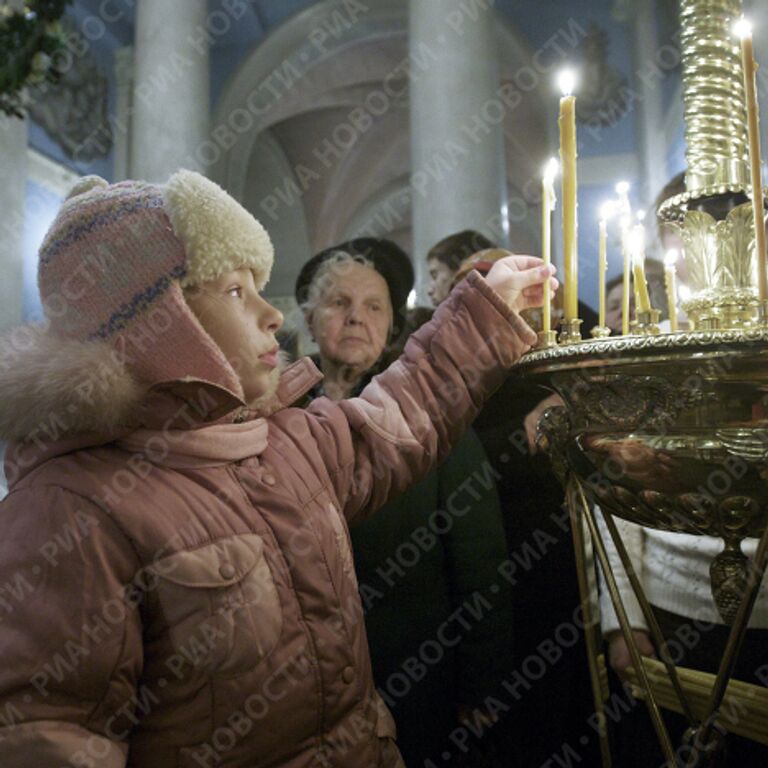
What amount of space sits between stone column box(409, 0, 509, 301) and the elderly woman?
235cm

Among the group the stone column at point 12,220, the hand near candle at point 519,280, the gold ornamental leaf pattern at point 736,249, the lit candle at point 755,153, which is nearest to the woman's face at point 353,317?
the hand near candle at point 519,280

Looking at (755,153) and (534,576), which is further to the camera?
(534,576)

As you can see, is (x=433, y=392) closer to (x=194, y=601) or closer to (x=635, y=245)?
(x=635, y=245)

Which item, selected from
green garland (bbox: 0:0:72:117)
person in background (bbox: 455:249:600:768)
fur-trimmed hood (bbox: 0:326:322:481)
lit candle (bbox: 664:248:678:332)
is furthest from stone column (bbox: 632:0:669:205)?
fur-trimmed hood (bbox: 0:326:322:481)

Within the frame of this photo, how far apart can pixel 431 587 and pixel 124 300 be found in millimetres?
871

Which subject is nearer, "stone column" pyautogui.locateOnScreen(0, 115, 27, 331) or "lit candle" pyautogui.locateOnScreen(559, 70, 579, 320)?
"lit candle" pyautogui.locateOnScreen(559, 70, 579, 320)

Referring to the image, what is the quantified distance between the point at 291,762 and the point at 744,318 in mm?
741

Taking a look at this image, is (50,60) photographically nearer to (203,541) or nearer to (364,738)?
(203,541)

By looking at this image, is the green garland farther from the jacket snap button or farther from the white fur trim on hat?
the jacket snap button

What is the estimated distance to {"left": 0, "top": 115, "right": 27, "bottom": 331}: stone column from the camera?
4578 millimetres

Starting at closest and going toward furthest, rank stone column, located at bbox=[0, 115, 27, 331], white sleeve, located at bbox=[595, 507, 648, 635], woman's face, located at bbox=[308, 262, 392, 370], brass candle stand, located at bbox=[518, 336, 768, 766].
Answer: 1. brass candle stand, located at bbox=[518, 336, 768, 766]
2. white sleeve, located at bbox=[595, 507, 648, 635]
3. woman's face, located at bbox=[308, 262, 392, 370]
4. stone column, located at bbox=[0, 115, 27, 331]

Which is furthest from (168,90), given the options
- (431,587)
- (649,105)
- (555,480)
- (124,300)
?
(124,300)

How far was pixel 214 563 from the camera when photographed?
2.69ft

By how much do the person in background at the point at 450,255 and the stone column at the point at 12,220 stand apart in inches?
136
